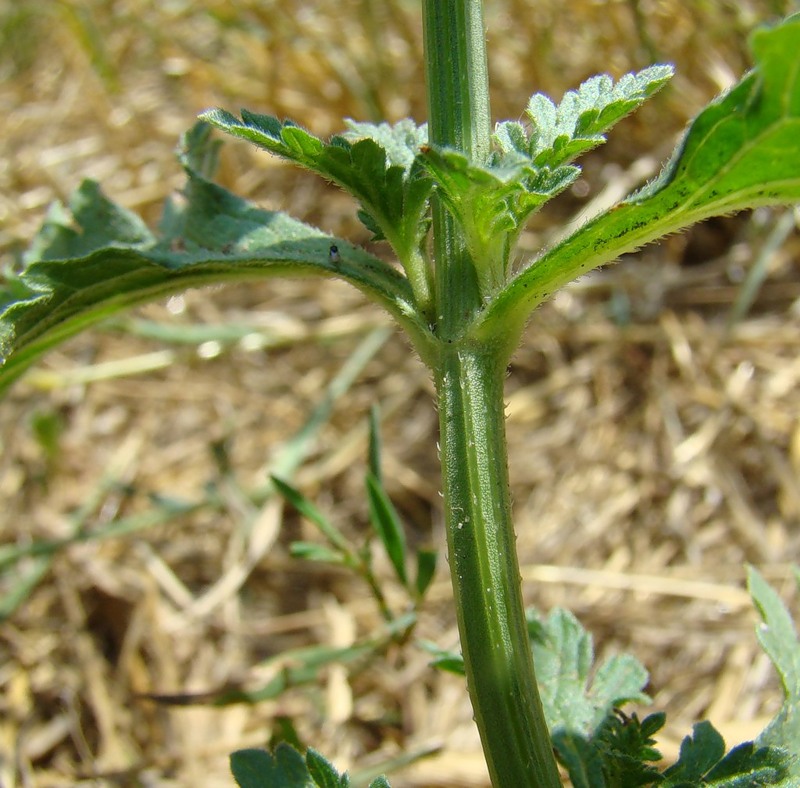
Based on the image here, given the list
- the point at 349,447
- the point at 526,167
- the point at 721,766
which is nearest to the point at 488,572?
the point at 721,766

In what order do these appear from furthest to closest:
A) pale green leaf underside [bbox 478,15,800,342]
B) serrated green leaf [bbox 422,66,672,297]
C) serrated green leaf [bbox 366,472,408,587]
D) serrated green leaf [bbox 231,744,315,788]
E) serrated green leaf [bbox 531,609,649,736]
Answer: serrated green leaf [bbox 366,472,408,587]
serrated green leaf [bbox 531,609,649,736]
serrated green leaf [bbox 231,744,315,788]
serrated green leaf [bbox 422,66,672,297]
pale green leaf underside [bbox 478,15,800,342]

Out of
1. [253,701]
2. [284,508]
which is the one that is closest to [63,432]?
[284,508]

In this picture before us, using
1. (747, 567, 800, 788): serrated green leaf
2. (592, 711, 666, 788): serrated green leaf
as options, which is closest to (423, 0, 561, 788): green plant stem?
(592, 711, 666, 788): serrated green leaf

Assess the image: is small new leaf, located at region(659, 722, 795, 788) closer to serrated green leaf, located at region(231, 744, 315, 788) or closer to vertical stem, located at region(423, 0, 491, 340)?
serrated green leaf, located at region(231, 744, 315, 788)

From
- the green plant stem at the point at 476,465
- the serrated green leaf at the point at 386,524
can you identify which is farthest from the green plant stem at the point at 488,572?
the serrated green leaf at the point at 386,524

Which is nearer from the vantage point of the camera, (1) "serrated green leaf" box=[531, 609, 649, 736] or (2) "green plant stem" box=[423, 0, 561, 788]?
(2) "green plant stem" box=[423, 0, 561, 788]

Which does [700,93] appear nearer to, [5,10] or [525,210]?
Answer: [525,210]

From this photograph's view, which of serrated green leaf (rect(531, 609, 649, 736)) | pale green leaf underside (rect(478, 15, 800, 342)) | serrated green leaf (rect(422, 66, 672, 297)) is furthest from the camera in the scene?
serrated green leaf (rect(531, 609, 649, 736))
